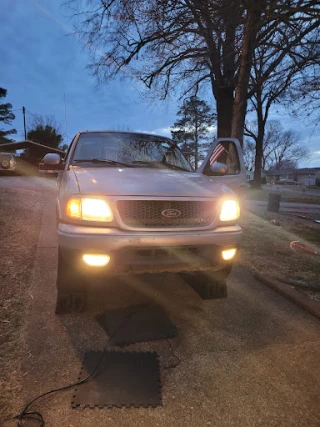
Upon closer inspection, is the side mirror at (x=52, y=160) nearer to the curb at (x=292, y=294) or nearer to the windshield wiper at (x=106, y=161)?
the windshield wiper at (x=106, y=161)

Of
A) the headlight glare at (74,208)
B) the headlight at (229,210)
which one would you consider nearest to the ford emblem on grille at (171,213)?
the headlight at (229,210)

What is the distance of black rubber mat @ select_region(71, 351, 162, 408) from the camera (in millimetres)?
1955

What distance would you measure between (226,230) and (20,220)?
5.84 metres

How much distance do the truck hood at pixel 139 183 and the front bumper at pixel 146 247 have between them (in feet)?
1.20

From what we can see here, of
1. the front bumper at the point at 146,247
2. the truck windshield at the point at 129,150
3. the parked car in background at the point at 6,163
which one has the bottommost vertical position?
the front bumper at the point at 146,247

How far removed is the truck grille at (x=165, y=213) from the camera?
271cm

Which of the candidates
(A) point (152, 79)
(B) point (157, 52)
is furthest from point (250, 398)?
(A) point (152, 79)

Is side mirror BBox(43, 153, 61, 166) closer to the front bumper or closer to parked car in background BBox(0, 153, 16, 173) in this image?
the front bumper

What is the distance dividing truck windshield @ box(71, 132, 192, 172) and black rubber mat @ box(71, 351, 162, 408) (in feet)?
7.10

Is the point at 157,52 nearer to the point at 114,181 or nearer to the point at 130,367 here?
the point at 114,181

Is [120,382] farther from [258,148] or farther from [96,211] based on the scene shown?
[258,148]

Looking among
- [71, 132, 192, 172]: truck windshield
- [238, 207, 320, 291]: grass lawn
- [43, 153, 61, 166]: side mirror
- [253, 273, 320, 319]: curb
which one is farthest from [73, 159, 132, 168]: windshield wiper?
[238, 207, 320, 291]: grass lawn

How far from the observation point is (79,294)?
9.72 feet

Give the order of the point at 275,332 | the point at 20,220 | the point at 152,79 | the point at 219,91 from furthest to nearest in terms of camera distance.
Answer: the point at 219,91 → the point at 152,79 → the point at 20,220 → the point at 275,332
